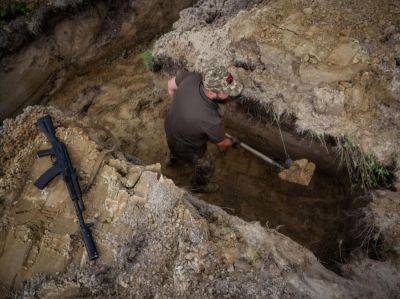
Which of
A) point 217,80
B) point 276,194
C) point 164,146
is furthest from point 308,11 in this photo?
point 164,146

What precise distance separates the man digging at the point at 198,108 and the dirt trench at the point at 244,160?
66 cm

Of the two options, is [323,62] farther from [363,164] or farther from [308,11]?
[363,164]

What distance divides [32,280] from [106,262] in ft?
1.73

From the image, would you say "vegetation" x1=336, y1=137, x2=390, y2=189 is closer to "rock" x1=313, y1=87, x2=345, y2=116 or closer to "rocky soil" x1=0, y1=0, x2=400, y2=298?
"rocky soil" x1=0, y1=0, x2=400, y2=298

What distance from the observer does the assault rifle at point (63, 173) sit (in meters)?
2.67

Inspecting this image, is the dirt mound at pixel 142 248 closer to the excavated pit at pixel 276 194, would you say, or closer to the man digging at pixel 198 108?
the man digging at pixel 198 108

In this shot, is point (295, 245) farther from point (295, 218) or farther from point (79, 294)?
point (79, 294)

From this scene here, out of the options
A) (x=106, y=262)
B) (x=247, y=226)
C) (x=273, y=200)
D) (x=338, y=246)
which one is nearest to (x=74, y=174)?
(x=106, y=262)

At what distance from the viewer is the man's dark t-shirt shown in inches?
132

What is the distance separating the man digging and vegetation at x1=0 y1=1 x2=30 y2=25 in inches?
91.6

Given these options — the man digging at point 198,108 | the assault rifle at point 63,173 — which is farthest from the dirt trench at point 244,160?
the assault rifle at point 63,173

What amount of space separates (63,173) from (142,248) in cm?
87

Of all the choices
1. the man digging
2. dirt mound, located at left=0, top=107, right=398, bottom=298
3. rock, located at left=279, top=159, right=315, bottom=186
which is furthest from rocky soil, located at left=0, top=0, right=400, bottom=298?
the man digging

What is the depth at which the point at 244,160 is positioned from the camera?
4484 millimetres
